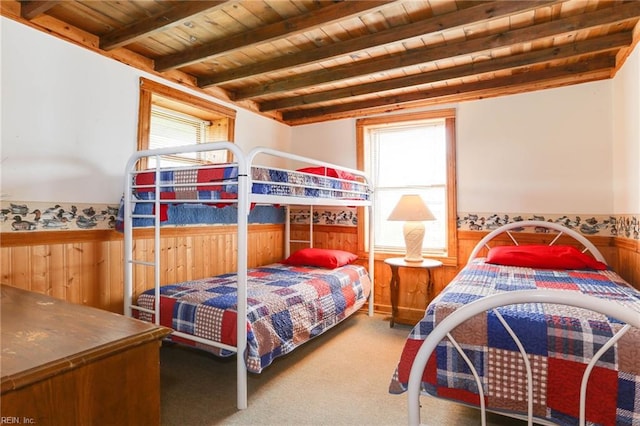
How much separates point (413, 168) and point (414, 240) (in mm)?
848

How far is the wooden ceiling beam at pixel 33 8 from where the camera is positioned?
6.40ft

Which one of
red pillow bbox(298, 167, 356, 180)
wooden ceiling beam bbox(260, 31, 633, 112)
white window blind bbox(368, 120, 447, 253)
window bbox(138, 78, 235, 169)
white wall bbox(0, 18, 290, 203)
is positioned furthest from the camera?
white window blind bbox(368, 120, 447, 253)

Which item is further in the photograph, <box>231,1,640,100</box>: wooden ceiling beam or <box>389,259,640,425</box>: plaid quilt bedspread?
<box>231,1,640,100</box>: wooden ceiling beam

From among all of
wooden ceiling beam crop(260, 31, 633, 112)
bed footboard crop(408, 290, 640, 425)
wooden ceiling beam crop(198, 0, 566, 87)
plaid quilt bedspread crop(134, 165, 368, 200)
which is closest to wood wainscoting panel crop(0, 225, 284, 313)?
plaid quilt bedspread crop(134, 165, 368, 200)

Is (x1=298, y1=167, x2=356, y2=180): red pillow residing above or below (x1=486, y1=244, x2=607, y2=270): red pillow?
above

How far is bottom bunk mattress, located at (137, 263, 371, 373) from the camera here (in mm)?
2104

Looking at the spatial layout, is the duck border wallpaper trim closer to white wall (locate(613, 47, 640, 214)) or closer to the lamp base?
white wall (locate(613, 47, 640, 214))

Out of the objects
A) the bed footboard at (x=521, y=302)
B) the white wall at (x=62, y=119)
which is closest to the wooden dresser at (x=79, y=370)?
the bed footboard at (x=521, y=302)

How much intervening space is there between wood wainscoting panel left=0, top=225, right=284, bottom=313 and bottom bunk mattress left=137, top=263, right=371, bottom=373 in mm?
239

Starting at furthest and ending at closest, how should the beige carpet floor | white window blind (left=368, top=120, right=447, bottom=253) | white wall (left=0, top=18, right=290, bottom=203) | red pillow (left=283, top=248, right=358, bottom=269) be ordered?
white window blind (left=368, top=120, right=447, bottom=253) < red pillow (left=283, top=248, right=358, bottom=269) < white wall (left=0, top=18, right=290, bottom=203) < the beige carpet floor

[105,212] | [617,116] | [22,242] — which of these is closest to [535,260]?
[617,116]

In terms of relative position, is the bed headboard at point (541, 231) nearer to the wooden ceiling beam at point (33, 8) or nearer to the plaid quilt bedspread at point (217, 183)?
the plaid quilt bedspread at point (217, 183)

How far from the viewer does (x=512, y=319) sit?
4.86 feet

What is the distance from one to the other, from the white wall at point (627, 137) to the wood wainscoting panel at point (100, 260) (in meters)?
3.26
